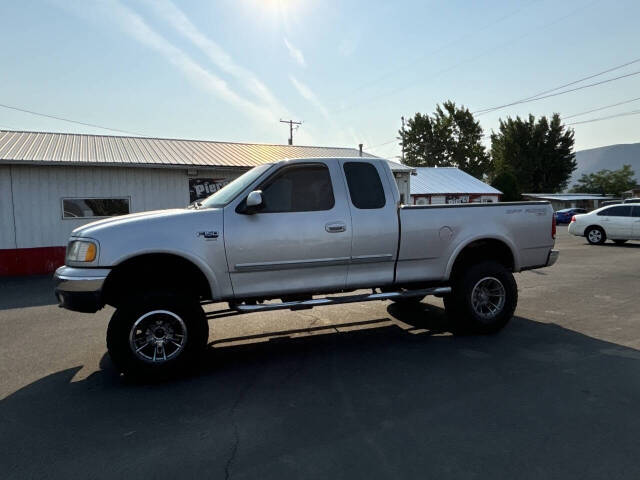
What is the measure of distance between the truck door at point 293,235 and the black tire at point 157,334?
1.84 ft

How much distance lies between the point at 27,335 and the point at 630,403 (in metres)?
6.99

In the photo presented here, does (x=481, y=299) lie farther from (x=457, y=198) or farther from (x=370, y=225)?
(x=457, y=198)

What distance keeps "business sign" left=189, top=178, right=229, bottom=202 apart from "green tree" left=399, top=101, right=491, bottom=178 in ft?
188

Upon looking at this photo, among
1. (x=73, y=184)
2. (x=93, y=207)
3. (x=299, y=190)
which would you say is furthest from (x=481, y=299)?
(x=73, y=184)

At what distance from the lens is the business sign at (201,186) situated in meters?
14.7

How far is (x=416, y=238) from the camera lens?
525 cm

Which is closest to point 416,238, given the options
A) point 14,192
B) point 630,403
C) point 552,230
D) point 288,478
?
point 552,230

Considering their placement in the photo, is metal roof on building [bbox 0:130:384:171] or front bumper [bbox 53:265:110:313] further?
metal roof on building [bbox 0:130:384:171]

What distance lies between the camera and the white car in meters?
16.6

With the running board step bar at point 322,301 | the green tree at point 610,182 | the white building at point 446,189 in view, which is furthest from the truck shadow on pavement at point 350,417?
the green tree at point 610,182

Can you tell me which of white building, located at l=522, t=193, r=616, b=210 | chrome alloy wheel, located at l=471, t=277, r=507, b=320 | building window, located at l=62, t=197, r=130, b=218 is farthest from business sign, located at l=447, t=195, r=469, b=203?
chrome alloy wheel, located at l=471, t=277, r=507, b=320

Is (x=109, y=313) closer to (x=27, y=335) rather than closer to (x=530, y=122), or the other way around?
(x=27, y=335)

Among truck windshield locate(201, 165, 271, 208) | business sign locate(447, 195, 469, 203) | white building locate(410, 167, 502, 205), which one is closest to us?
truck windshield locate(201, 165, 271, 208)

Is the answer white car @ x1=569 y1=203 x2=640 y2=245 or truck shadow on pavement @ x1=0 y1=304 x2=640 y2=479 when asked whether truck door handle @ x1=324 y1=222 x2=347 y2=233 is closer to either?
truck shadow on pavement @ x1=0 y1=304 x2=640 y2=479
